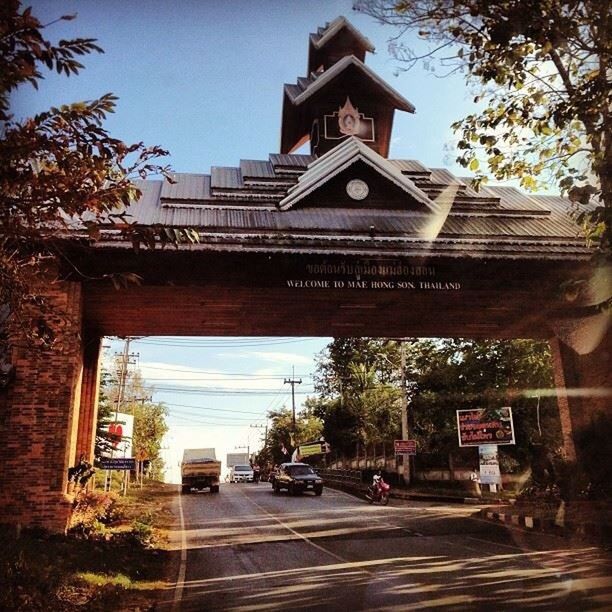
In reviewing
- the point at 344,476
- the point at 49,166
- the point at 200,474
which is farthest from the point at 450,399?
the point at 49,166

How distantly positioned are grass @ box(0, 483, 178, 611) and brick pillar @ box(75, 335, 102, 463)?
3243 mm

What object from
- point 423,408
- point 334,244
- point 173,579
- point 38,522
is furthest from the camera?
point 423,408

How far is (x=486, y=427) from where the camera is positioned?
21.7m

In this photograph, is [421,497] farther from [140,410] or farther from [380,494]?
[140,410]

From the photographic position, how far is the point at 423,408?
104 feet

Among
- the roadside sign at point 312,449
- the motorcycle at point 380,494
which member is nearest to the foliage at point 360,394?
the roadside sign at point 312,449

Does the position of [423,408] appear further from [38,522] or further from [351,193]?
[38,522]

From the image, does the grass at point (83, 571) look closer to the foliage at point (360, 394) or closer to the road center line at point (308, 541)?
the road center line at point (308, 541)

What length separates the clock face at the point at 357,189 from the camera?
14755mm

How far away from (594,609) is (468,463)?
26.7 meters

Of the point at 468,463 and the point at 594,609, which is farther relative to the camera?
the point at 468,463

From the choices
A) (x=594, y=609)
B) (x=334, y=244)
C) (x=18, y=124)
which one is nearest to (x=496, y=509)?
(x=334, y=244)

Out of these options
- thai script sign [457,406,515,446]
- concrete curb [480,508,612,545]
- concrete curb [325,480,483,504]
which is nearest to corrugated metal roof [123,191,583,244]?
concrete curb [480,508,612,545]

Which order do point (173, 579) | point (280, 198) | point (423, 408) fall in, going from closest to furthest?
1. point (173, 579)
2. point (280, 198)
3. point (423, 408)
